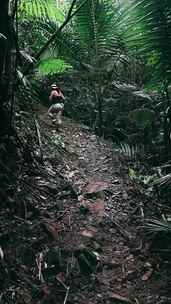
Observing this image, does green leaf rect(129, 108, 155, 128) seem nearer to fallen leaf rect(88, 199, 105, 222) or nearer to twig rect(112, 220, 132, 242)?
fallen leaf rect(88, 199, 105, 222)

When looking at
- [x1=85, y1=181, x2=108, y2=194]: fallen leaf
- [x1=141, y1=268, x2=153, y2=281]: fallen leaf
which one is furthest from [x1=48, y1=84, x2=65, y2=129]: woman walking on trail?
[x1=141, y1=268, x2=153, y2=281]: fallen leaf

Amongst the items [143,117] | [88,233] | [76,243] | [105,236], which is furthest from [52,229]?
[143,117]

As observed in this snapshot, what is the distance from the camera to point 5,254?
320 centimetres

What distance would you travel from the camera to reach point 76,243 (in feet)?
11.9

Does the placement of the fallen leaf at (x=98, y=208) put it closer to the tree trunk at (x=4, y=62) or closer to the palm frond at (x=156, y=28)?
the tree trunk at (x=4, y=62)

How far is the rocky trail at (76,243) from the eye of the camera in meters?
3.14

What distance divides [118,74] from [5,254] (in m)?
5.53

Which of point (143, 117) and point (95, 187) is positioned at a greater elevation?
point (143, 117)

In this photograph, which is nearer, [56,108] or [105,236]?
[105,236]

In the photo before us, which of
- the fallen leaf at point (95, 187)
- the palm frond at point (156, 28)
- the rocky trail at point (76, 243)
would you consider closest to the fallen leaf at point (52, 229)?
the rocky trail at point (76, 243)

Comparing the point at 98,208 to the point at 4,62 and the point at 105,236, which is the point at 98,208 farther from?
the point at 4,62

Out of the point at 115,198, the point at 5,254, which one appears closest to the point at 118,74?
the point at 115,198

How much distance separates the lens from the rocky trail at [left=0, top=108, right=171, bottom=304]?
314cm

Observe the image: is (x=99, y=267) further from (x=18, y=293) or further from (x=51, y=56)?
(x=51, y=56)
